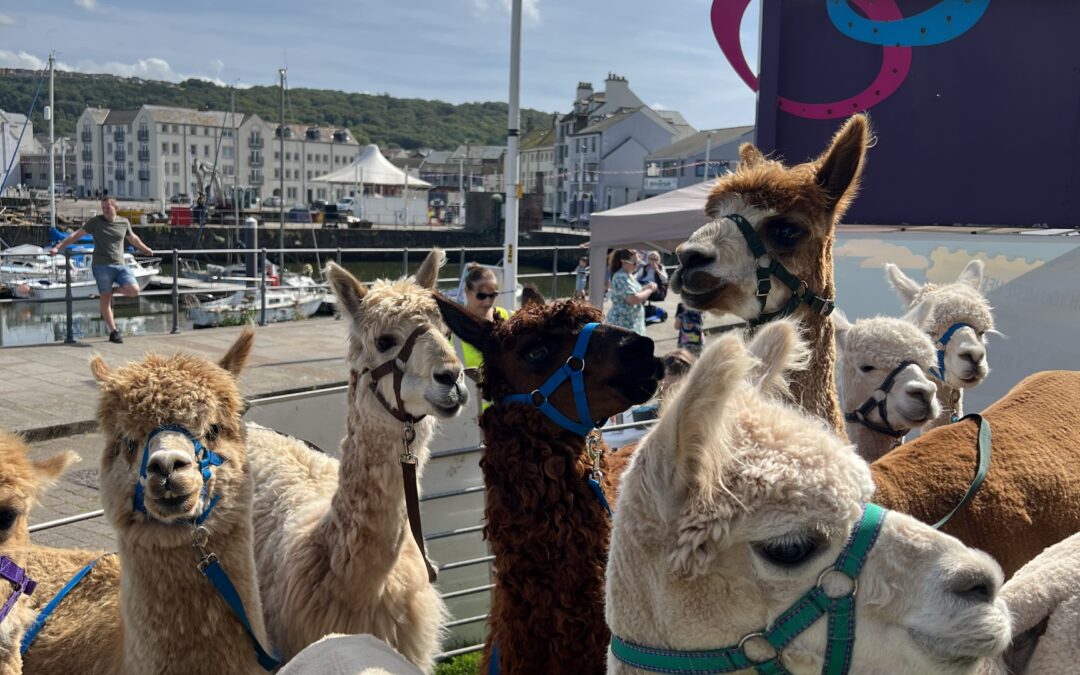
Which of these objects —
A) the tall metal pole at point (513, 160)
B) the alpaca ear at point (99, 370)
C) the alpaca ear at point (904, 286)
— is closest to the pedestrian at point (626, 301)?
the tall metal pole at point (513, 160)

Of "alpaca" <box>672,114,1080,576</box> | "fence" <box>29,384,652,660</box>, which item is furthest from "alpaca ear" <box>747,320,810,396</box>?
"fence" <box>29,384,652,660</box>

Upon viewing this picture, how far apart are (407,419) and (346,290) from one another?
618mm

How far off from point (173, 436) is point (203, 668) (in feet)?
2.19

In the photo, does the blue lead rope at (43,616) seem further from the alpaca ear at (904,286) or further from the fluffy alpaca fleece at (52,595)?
the alpaca ear at (904,286)

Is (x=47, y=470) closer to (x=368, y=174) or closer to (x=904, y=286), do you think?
(x=904, y=286)

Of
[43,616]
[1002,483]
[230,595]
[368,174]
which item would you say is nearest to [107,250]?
[43,616]

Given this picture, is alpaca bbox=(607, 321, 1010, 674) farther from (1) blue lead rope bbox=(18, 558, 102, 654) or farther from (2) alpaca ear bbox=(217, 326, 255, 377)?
(1) blue lead rope bbox=(18, 558, 102, 654)

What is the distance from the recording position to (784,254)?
100 inches

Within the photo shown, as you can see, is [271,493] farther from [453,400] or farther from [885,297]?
[885,297]

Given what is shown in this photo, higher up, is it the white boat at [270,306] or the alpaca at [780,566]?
the alpaca at [780,566]

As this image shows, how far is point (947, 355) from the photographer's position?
12.4 feet

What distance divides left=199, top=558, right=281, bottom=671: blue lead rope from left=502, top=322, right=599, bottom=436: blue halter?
3.26 ft

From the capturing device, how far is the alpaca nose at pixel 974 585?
1.27 meters

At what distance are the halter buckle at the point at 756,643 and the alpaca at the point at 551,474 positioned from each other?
3.17ft
